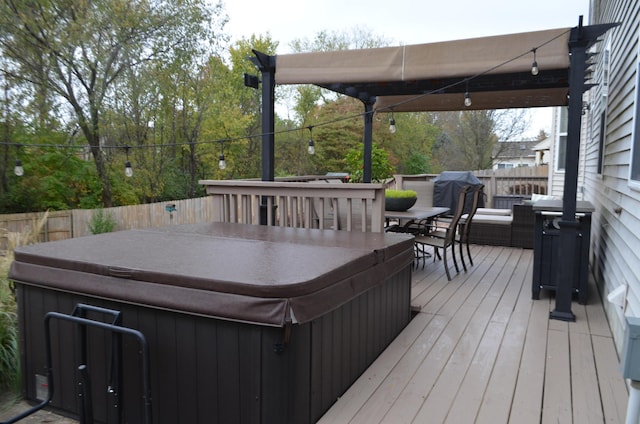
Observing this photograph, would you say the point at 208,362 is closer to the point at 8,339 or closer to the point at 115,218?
the point at 8,339

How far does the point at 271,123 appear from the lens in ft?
14.7

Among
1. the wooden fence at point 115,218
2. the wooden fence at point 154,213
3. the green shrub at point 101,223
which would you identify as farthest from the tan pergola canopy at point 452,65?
the green shrub at point 101,223

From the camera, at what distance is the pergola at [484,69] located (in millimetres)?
3277

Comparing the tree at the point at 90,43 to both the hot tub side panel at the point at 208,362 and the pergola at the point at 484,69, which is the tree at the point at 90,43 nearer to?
the pergola at the point at 484,69

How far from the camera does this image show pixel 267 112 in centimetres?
452

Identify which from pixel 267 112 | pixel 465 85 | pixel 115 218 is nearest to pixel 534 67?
pixel 465 85

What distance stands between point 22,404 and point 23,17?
9521mm

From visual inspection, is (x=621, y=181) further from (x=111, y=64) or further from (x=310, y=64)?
(x=111, y=64)

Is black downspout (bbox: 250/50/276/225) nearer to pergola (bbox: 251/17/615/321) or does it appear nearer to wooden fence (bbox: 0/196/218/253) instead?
pergola (bbox: 251/17/615/321)

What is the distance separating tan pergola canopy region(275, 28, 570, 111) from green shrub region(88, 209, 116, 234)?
6792mm

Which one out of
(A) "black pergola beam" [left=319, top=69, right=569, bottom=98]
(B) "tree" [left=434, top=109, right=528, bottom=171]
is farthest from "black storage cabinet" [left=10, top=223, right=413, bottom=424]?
(B) "tree" [left=434, top=109, right=528, bottom=171]

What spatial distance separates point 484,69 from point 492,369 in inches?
91.3

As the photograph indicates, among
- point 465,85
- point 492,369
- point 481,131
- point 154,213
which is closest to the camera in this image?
point 492,369

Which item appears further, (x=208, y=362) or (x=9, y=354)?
(x=9, y=354)
